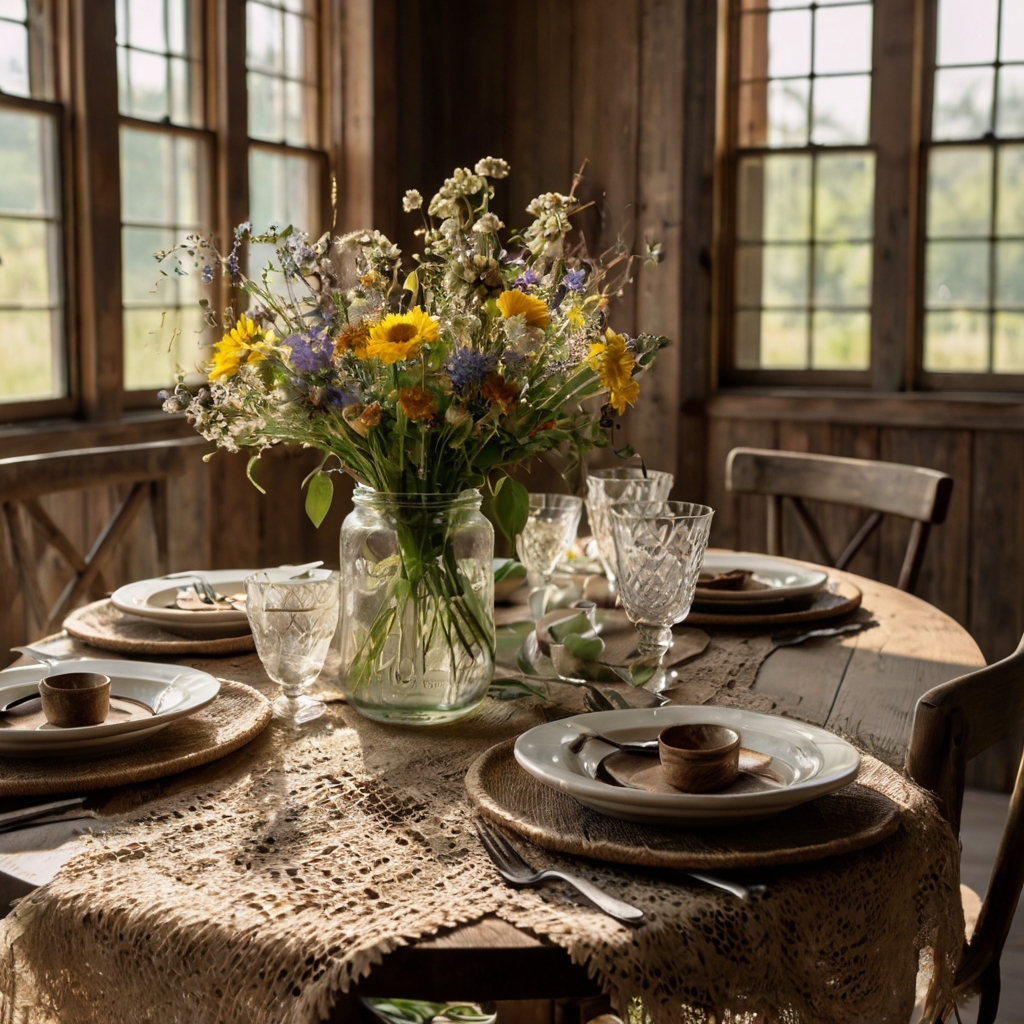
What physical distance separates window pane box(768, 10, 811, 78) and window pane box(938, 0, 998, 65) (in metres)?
0.40

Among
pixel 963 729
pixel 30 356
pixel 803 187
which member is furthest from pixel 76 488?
pixel 803 187

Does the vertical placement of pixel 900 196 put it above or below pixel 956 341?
above

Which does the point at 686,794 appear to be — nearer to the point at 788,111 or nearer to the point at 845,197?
the point at 845,197

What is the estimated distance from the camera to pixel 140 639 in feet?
5.30

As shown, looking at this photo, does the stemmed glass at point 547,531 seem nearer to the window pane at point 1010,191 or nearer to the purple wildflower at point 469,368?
the purple wildflower at point 469,368

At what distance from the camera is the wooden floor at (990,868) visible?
2.35 m

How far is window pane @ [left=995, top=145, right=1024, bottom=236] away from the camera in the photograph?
3.61 meters

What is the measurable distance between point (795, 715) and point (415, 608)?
1.43 ft

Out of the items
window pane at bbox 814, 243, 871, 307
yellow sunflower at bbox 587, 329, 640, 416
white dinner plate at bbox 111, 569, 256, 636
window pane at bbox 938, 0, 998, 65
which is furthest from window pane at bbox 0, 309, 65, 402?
window pane at bbox 938, 0, 998, 65

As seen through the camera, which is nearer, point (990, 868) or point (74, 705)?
point (74, 705)

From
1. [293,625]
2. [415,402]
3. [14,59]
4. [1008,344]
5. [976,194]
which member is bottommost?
[293,625]

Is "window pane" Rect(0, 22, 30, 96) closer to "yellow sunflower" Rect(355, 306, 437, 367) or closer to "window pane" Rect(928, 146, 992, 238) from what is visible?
"yellow sunflower" Rect(355, 306, 437, 367)

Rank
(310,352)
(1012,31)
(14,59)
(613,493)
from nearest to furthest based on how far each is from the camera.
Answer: (310,352) < (613,493) < (14,59) < (1012,31)

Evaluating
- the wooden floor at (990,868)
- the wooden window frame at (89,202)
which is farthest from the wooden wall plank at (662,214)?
the wooden floor at (990,868)
